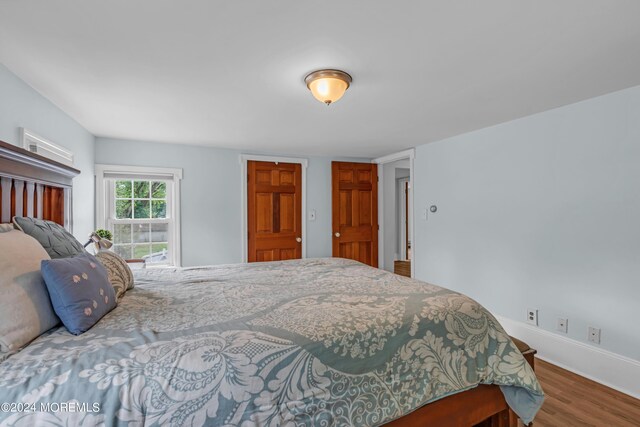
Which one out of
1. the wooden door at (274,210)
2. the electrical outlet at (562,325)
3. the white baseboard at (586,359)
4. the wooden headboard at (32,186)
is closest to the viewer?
the wooden headboard at (32,186)

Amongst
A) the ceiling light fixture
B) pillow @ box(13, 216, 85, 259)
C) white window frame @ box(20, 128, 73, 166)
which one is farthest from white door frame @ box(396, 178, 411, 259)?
pillow @ box(13, 216, 85, 259)

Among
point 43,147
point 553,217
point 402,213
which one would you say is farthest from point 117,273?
point 402,213

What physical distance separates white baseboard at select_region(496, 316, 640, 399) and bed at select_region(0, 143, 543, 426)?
1457mm

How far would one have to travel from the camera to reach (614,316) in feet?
7.63

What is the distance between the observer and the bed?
2.93ft

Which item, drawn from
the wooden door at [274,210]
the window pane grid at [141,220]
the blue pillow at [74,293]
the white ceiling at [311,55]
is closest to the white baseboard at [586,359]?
the white ceiling at [311,55]

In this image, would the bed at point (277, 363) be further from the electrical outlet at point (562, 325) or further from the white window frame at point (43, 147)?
the electrical outlet at point (562, 325)

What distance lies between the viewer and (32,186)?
1.78 metres

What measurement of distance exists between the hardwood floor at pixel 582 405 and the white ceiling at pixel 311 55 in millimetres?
2260

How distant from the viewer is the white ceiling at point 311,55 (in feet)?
4.52

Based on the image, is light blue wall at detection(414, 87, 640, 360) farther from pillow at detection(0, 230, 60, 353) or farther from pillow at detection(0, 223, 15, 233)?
pillow at detection(0, 223, 15, 233)

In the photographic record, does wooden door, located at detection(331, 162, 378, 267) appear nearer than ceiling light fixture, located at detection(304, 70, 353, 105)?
No

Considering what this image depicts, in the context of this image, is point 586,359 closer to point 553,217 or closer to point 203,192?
point 553,217

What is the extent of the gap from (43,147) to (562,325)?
179 inches
